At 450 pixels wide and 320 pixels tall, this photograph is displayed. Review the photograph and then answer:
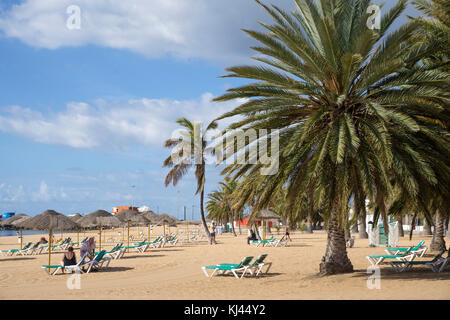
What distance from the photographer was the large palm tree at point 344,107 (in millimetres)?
10164

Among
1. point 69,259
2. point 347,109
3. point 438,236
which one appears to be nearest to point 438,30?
point 347,109

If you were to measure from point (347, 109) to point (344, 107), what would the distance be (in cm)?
10

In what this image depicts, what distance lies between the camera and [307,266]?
15891 millimetres

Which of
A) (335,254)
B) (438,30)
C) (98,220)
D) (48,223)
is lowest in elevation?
(335,254)

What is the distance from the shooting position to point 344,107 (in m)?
11.5

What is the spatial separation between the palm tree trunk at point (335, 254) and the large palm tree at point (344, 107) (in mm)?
850

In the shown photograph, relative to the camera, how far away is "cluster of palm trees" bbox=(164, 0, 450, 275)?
1020 cm

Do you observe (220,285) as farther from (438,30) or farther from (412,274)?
(438,30)

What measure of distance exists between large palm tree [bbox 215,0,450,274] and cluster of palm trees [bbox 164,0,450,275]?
3 centimetres

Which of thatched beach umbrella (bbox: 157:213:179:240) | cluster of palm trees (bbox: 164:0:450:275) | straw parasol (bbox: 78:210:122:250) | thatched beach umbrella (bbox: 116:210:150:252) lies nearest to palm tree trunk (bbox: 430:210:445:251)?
cluster of palm trees (bbox: 164:0:450:275)

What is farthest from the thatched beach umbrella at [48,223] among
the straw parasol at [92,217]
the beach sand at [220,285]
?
the straw parasol at [92,217]

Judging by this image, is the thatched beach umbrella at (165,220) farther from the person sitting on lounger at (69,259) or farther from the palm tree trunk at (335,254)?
the palm tree trunk at (335,254)
